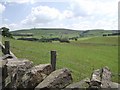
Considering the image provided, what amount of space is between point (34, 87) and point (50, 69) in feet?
3.05

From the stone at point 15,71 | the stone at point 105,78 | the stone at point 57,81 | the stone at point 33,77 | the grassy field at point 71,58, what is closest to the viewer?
the stone at point 105,78

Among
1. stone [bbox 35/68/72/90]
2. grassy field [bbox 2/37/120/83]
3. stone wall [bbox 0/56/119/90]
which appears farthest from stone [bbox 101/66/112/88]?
grassy field [bbox 2/37/120/83]

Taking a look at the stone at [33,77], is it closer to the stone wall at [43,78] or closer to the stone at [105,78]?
the stone wall at [43,78]

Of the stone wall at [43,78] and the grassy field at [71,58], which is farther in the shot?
the grassy field at [71,58]

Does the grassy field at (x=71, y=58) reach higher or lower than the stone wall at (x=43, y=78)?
lower

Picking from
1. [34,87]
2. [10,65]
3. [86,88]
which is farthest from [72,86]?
[10,65]

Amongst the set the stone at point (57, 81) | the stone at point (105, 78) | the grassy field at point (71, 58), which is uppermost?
the stone at point (105, 78)

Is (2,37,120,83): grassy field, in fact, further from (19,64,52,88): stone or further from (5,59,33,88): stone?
(19,64,52,88): stone

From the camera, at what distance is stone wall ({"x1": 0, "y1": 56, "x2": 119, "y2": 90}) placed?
7.81m

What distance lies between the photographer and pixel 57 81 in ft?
29.3

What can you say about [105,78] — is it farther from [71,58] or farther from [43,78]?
[71,58]

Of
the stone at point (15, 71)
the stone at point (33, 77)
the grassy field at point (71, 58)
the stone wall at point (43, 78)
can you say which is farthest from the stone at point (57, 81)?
the grassy field at point (71, 58)

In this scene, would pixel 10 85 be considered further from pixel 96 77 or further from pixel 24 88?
pixel 96 77

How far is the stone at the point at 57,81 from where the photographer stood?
8.85 metres
